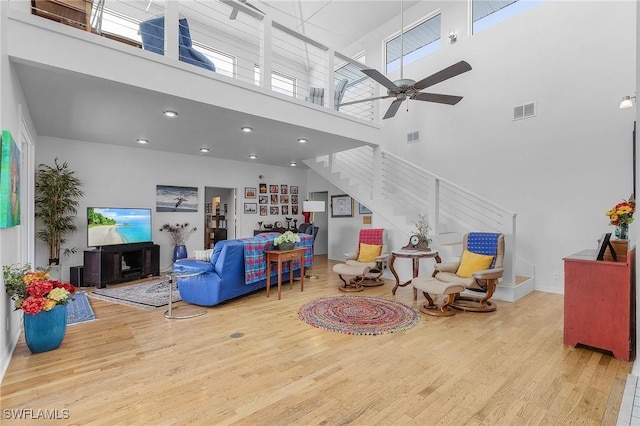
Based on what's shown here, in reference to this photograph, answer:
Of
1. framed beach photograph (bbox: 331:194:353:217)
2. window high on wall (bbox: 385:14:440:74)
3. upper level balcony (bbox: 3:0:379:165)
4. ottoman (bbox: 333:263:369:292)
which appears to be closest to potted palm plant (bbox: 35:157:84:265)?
upper level balcony (bbox: 3:0:379:165)

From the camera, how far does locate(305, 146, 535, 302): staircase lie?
4590 millimetres

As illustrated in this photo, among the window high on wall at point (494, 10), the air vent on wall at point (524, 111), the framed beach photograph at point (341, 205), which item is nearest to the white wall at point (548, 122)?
the air vent on wall at point (524, 111)

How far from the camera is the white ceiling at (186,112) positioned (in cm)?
341

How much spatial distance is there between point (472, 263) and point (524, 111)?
112 inches

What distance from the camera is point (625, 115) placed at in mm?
4164

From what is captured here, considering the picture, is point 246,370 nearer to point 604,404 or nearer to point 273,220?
point 604,404

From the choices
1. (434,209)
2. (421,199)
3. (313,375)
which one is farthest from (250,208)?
(313,375)

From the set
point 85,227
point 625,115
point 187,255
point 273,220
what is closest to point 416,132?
point 625,115

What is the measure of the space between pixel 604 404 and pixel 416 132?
216 inches

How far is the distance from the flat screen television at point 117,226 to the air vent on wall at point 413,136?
5.69m

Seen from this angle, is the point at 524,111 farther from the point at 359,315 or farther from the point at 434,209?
the point at 359,315

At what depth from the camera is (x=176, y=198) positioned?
23.0 ft

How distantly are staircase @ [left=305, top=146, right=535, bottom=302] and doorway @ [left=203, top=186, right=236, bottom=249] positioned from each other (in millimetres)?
2708

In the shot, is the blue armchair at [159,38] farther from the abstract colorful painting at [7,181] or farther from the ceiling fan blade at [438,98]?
the ceiling fan blade at [438,98]
